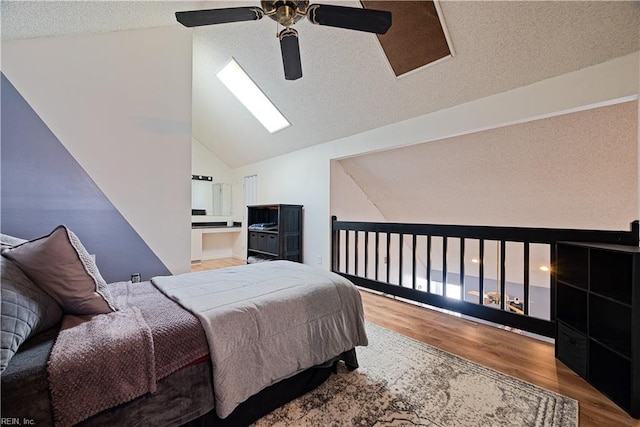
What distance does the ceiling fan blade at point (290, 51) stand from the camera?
184cm

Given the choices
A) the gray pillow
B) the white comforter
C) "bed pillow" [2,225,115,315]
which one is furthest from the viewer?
the white comforter

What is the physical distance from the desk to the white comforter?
4.25 m

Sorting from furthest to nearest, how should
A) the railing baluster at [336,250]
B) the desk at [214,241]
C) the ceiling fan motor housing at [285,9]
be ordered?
the desk at [214,241]
the railing baluster at [336,250]
the ceiling fan motor housing at [285,9]

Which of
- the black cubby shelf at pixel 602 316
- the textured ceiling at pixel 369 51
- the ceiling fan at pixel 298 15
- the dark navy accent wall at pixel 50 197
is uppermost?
the textured ceiling at pixel 369 51

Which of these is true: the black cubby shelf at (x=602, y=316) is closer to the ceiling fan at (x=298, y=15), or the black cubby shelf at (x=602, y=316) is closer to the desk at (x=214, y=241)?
the ceiling fan at (x=298, y=15)

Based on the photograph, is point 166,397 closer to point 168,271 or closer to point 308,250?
point 168,271

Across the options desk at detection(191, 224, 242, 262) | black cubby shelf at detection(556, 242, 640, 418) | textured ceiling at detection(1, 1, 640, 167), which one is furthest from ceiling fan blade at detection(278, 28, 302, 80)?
desk at detection(191, 224, 242, 262)

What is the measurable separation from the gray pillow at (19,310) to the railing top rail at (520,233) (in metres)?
3.24

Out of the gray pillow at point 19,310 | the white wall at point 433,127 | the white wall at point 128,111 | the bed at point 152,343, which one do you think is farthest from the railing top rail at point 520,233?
the gray pillow at point 19,310

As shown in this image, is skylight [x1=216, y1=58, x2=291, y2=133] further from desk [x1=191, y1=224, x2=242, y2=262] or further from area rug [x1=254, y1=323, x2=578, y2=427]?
area rug [x1=254, y1=323, x2=578, y2=427]

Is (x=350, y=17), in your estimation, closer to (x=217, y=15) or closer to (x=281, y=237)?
(x=217, y=15)

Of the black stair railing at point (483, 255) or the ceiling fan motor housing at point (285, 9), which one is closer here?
the ceiling fan motor housing at point (285, 9)

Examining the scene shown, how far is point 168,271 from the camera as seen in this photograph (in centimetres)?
306

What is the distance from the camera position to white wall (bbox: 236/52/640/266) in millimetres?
2168
